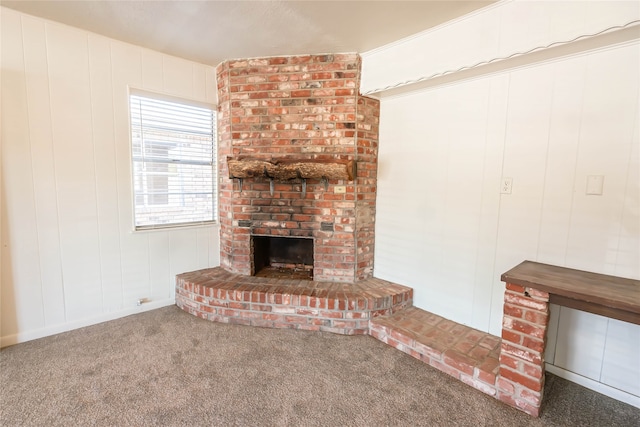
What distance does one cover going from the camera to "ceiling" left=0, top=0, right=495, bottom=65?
1.87 meters

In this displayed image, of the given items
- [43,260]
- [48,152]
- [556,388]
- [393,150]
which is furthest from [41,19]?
[556,388]

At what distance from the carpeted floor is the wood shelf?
1.32m

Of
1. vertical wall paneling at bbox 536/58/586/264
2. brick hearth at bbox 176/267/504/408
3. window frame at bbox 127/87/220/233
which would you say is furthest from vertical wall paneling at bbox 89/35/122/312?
vertical wall paneling at bbox 536/58/586/264

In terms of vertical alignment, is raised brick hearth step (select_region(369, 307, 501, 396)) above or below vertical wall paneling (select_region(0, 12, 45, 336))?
below

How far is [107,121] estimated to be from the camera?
7.91 ft

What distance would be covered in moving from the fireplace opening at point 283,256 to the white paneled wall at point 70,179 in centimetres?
92

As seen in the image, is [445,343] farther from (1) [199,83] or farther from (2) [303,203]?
(1) [199,83]

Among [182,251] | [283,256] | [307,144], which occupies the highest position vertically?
[307,144]

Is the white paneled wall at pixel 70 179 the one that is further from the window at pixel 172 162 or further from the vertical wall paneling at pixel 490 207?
the vertical wall paneling at pixel 490 207

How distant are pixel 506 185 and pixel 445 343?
1170 millimetres

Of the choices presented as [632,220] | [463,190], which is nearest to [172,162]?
[463,190]

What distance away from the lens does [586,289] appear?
1.41 m

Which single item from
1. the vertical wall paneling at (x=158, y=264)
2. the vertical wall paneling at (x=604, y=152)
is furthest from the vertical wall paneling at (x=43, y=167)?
the vertical wall paneling at (x=604, y=152)

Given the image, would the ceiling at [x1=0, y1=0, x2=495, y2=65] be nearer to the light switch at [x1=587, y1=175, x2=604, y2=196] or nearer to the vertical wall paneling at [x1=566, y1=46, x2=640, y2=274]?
the vertical wall paneling at [x1=566, y1=46, x2=640, y2=274]
